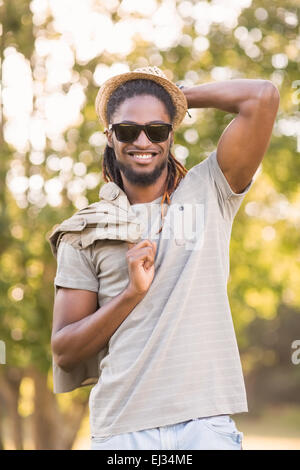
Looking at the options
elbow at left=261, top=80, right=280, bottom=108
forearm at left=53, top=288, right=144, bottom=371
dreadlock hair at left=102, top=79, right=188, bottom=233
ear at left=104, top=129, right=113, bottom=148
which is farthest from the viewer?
ear at left=104, top=129, right=113, bottom=148

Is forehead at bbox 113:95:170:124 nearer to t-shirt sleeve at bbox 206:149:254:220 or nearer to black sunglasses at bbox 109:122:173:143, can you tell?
black sunglasses at bbox 109:122:173:143

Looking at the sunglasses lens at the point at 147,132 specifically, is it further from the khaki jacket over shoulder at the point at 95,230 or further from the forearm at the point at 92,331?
the forearm at the point at 92,331

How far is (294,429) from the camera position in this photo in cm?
3428

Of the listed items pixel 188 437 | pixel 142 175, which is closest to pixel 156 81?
pixel 142 175

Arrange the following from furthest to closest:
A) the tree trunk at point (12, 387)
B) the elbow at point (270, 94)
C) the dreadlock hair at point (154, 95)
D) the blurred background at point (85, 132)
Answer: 1. the tree trunk at point (12, 387)
2. the blurred background at point (85, 132)
3. the dreadlock hair at point (154, 95)
4. the elbow at point (270, 94)

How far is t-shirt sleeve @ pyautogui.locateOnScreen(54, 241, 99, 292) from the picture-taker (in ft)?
9.50

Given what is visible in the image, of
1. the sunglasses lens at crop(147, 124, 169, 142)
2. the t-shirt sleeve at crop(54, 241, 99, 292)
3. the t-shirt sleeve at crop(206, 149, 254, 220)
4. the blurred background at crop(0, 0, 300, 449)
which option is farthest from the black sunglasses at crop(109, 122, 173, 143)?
the blurred background at crop(0, 0, 300, 449)

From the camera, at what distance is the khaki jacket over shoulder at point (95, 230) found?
2854 mm

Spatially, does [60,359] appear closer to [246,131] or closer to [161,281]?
[161,281]

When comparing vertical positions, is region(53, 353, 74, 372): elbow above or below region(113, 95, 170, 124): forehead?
below

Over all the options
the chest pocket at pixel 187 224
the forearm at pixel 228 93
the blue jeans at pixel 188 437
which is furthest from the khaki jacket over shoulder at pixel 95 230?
the forearm at pixel 228 93

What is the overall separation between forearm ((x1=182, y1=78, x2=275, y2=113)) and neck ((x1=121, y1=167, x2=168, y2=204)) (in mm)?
333

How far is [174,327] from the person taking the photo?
8.71 ft
